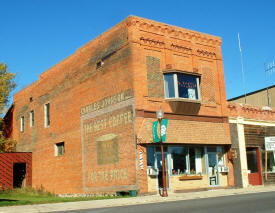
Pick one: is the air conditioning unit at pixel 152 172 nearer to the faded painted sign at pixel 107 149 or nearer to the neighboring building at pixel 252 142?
the faded painted sign at pixel 107 149

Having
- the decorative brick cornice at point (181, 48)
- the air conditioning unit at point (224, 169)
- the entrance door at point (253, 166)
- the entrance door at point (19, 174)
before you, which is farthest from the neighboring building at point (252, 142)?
the entrance door at point (19, 174)

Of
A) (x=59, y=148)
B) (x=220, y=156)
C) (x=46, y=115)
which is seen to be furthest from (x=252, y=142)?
(x=46, y=115)

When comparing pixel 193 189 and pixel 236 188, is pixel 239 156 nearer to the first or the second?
pixel 236 188

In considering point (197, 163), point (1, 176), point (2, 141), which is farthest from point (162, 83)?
point (2, 141)

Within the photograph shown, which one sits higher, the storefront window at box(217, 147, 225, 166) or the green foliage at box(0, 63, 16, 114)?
the green foliage at box(0, 63, 16, 114)

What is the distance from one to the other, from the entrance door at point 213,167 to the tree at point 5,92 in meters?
20.9

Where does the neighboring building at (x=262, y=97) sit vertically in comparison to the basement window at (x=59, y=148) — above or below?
above

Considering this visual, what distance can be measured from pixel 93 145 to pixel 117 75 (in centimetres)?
515

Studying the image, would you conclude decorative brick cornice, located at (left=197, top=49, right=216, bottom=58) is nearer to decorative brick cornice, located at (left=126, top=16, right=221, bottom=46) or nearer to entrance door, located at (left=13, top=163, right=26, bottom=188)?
decorative brick cornice, located at (left=126, top=16, right=221, bottom=46)

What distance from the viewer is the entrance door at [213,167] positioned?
2494 cm

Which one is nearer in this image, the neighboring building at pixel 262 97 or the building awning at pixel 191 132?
the building awning at pixel 191 132

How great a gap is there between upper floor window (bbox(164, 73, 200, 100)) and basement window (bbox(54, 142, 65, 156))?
35.5ft

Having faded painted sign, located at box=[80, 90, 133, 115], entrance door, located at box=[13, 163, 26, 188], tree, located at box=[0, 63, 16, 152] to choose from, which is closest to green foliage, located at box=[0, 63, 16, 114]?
tree, located at box=[0, 63, 16, 152]

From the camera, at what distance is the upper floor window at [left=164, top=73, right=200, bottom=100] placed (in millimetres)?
23625
